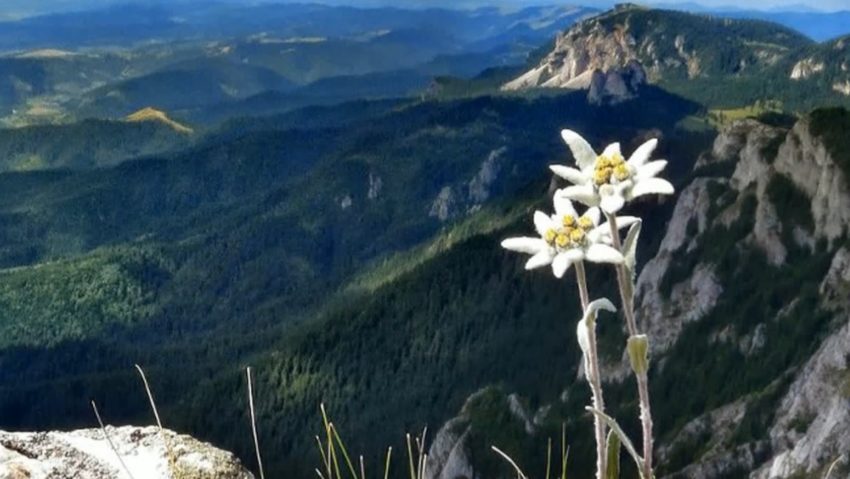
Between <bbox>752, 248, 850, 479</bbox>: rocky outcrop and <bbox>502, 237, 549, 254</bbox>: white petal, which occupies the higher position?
<bbox>502, 237, 549, 254</bbox>: white petal

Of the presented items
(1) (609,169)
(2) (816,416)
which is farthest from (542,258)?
(2) (816,416)

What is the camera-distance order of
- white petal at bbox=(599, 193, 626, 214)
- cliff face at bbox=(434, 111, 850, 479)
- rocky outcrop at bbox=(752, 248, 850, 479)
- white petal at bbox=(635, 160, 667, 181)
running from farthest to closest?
cliff face at bbox=(434, 111, 850, 479), rocky outcrop at bbox=(752, 248, 850, 479), white petal at bbox=(635, 160, 667, 181), white petal at bbox=(599, 193, 626, 214)

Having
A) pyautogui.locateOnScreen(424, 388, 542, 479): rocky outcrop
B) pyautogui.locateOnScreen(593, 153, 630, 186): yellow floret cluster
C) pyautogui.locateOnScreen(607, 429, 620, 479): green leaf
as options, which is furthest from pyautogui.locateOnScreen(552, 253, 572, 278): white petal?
pyautogui.locateOnScreen(424, 388, 542, 479): rocky outcrop

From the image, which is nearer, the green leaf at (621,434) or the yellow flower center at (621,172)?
the green leaf at (621,434)

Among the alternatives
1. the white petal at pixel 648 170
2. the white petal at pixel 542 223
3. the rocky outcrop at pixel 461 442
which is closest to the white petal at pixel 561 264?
the white petal at pixel 542 223

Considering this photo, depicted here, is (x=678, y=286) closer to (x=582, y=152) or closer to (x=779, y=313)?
(x=779, y=313)

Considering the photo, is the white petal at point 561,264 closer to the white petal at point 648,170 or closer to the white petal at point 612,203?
the white petal at point 612,203

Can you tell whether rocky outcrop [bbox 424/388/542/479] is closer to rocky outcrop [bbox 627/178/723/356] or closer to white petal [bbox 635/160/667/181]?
rocky outcrop [bbox 627/178/723/356]

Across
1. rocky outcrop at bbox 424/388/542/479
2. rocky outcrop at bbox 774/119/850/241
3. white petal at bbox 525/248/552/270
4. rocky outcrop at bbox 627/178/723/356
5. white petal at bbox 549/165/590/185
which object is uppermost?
white petal at bbox 549/165/590/185
